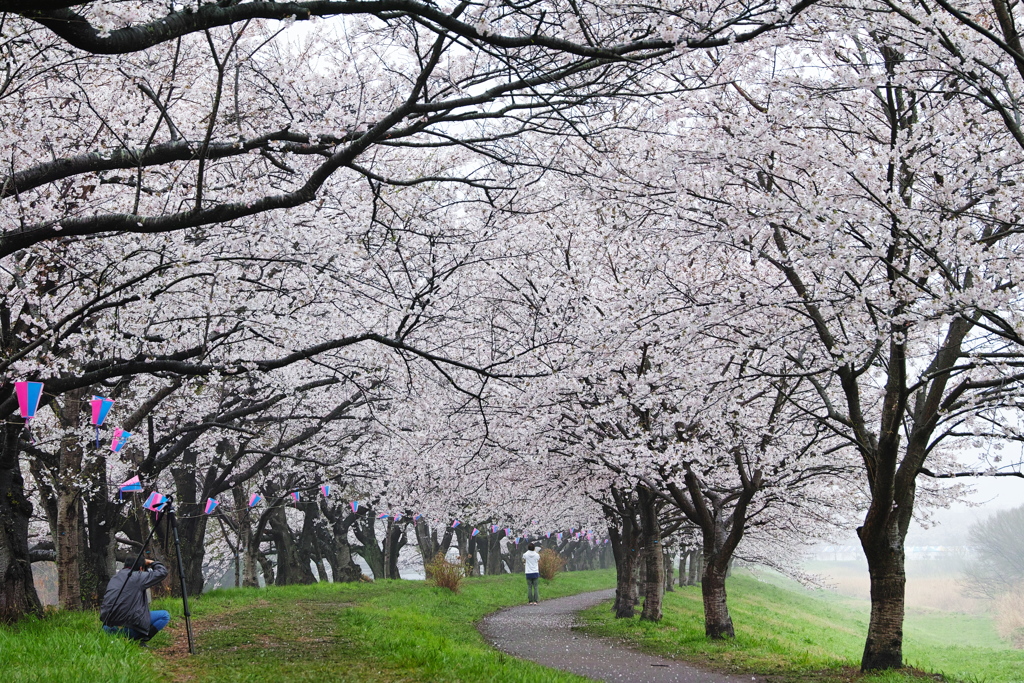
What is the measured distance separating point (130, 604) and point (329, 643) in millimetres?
2868

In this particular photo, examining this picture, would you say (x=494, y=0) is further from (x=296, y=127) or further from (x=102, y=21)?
(x=296, y=127)

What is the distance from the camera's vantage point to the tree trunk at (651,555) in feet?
53.7


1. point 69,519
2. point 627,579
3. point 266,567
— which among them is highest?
point 69,519

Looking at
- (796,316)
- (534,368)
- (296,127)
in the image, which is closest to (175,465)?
(534,368)

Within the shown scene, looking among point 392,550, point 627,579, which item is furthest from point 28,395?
point 392,550

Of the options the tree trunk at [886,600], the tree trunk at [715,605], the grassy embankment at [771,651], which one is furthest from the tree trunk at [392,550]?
the tree trunk at [886,600]

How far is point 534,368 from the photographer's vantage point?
1375 cm

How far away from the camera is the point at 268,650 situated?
9.70 m

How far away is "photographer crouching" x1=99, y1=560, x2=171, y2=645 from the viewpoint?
8.50 meters

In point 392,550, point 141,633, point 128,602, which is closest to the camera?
point 128,602

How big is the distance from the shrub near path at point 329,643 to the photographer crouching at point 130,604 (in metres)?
0.41

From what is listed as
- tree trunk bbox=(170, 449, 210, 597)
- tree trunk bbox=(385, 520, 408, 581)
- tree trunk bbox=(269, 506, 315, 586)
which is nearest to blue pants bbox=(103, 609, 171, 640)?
tree trunk bbox=(170, 449, 210, 597)

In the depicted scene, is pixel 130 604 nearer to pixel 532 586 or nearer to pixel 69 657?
pixel 69 657

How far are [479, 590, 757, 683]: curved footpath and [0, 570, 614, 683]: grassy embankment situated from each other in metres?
0.84
